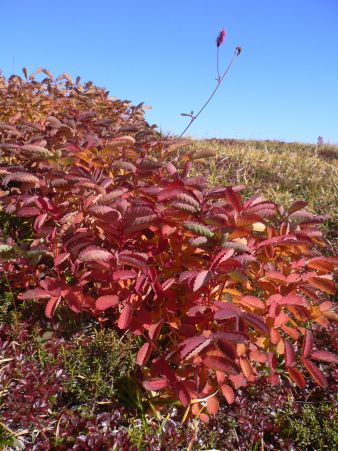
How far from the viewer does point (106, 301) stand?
188cm

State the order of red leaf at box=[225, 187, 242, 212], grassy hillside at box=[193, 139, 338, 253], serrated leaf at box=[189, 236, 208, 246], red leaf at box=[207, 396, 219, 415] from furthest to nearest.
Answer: grassy hillside at box=[193, 139, 338, 253]
red leaf at box=[207, 396, 219, 415]
red leaf at box=[225, 187, 242, 212]
serrated leaf at box=[189, 236, 208, 246]

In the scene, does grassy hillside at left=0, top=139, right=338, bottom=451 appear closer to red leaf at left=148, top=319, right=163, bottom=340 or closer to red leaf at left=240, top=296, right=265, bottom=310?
red leaf at left=148, top=319, right=163, bottom=340

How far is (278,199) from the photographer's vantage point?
4863mm

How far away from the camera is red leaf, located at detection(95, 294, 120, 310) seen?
6.08ft

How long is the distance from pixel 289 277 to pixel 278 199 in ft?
9.86

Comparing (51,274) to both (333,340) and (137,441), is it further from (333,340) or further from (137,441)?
(333,340)

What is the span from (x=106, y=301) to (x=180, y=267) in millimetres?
381

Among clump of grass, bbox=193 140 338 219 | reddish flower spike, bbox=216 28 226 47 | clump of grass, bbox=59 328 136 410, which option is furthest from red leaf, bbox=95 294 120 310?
clump of grass, bbox=193 140 338 219

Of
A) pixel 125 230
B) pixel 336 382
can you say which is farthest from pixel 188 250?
pixel 336 382

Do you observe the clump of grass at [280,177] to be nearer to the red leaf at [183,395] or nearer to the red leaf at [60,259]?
the red leaf at [60,259]

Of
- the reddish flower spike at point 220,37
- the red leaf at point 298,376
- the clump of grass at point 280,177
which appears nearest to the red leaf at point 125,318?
the red leaf at point 298,376

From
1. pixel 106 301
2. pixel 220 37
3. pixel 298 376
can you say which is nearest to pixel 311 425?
pixel 298 376

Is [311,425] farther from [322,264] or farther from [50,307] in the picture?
[50,307]

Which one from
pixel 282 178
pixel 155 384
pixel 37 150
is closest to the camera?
pixel 155 384
